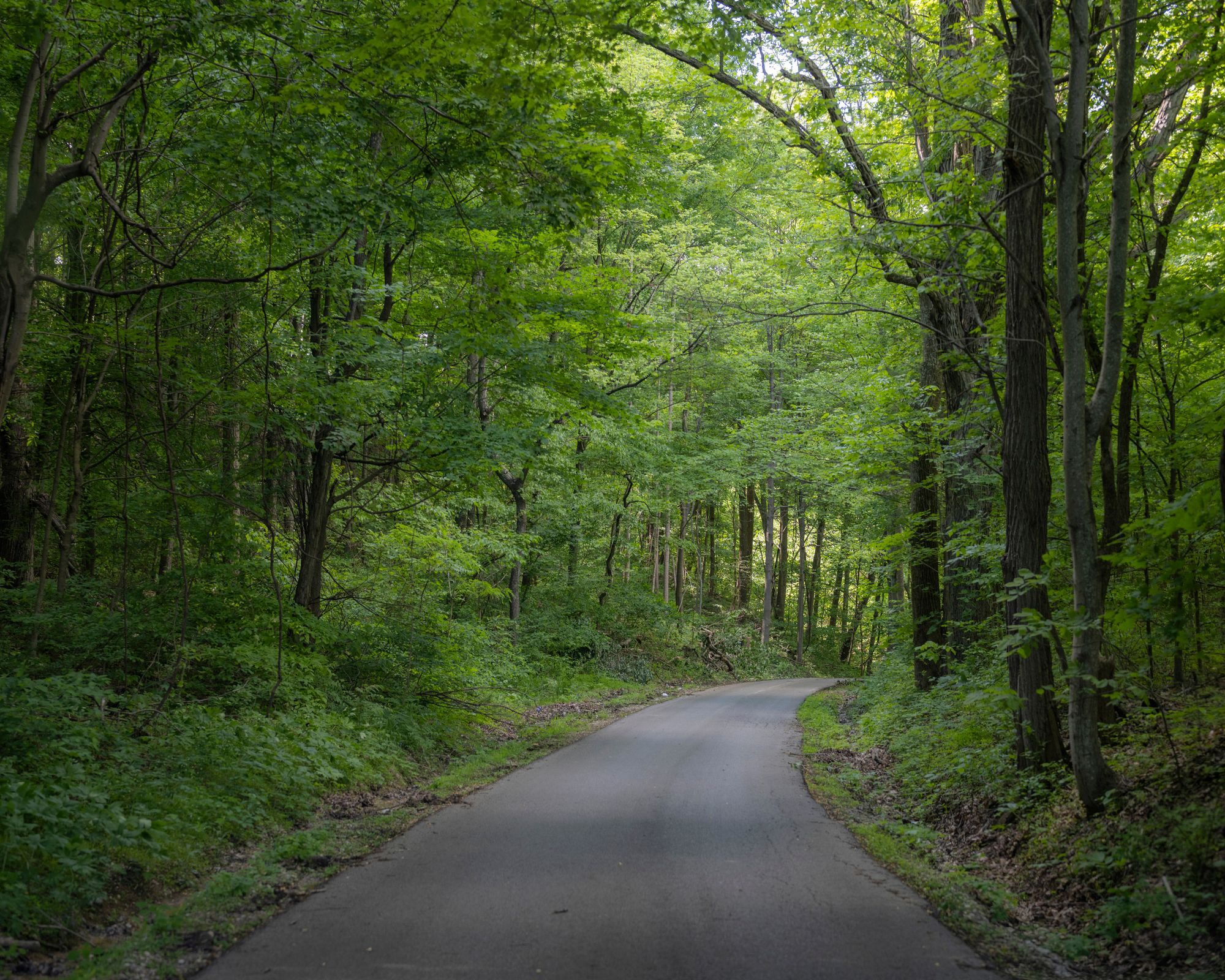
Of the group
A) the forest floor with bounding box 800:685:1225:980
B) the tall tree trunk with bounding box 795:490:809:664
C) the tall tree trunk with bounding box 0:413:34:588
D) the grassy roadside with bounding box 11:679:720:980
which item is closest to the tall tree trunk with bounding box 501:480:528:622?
the grassy roadside with bounding box 11:679:720:980

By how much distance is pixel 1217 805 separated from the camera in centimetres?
484

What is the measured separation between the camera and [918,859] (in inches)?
253

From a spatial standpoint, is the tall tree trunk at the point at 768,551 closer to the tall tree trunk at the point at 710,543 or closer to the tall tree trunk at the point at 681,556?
the tall tree trunk at the point at 710,543

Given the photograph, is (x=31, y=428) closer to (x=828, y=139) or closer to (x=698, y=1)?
(x=698, y=1)

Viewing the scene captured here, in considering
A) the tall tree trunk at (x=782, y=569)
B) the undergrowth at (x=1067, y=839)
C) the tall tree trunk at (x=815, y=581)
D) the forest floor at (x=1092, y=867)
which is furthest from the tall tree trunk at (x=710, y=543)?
the forest floor at (x=1092, y=867)

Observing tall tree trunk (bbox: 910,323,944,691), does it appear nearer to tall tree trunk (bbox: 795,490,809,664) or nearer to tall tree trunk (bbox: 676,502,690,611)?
tall tree trunk (bbox: 676,502,690,611)

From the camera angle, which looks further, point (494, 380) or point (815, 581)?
point (815, 581)

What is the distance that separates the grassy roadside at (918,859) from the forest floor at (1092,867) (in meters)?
0.01

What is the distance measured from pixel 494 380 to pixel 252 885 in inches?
383

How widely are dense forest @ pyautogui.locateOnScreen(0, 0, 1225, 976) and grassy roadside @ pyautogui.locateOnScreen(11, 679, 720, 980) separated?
0.61ft

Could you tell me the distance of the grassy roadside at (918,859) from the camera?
456 centimetres

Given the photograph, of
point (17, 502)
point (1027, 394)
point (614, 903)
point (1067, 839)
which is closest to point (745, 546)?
point (17, 502)

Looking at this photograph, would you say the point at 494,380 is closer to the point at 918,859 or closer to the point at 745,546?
the point at 918,859

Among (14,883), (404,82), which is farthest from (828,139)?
(14,883)
